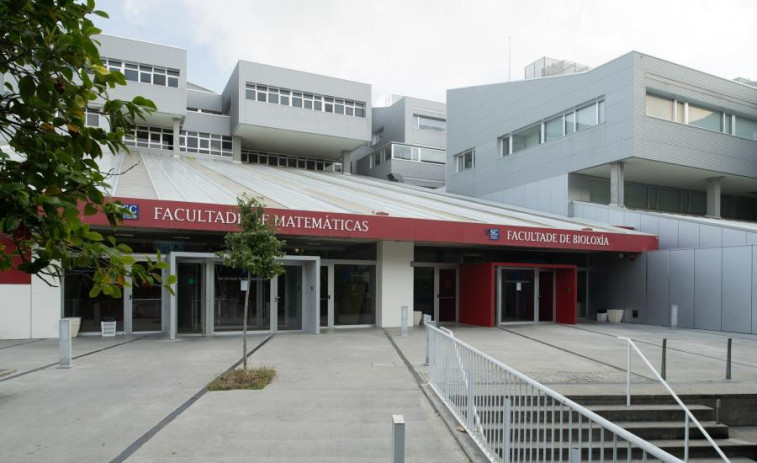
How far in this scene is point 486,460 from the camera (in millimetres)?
5852

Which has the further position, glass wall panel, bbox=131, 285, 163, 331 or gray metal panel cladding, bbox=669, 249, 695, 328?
gray metal panel cladding, bbox=669, 249, 695, 328

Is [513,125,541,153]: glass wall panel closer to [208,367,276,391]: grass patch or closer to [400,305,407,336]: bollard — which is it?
[400,305,407,336]: bollard

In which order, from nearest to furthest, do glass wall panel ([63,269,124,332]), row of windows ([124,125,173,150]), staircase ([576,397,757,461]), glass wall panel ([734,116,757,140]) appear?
1. staircase ([576,397,757,461])
2. glass wall panel ([63,269,124,332])
3. glass wall panel ([734,116,757,140])
4. row of windows ([124,125,173,150])

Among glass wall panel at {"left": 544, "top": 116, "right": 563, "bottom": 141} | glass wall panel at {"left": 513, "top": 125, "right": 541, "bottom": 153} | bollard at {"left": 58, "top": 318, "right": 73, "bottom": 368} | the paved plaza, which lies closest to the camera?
the paved plaza

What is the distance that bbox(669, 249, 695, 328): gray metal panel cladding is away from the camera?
19922 mm

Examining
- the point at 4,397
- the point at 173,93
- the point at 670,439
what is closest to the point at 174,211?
the point at 4,397

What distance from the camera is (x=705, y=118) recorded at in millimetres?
25938

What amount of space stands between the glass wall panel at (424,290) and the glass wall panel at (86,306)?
34.5ft

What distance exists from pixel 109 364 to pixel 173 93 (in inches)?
1002

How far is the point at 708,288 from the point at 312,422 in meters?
18.0

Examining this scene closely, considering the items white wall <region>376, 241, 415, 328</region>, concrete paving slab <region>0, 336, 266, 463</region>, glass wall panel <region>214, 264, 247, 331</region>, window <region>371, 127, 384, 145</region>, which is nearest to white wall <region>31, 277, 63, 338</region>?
concrete paving slab <region>0, 336, 266, 463</region>

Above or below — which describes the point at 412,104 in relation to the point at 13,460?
above

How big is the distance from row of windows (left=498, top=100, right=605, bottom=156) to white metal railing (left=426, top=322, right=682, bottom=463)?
2069 centimetres

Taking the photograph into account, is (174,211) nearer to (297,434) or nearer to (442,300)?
(297,434)
